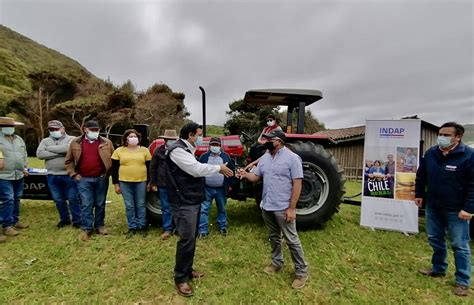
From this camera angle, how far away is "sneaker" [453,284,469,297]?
2365 mm

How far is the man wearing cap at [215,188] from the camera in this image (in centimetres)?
355

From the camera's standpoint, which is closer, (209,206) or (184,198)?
(184,198)

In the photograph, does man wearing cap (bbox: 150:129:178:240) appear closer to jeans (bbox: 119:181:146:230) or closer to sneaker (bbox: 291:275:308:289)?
jeans (bbox: 119:181:146:230)

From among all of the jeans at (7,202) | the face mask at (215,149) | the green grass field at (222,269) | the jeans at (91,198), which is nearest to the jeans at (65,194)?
the green grass field at (222,269)

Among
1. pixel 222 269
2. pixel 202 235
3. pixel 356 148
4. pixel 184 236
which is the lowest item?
pixel 222 269

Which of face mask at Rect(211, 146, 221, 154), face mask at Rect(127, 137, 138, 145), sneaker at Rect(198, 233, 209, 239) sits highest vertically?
face mask at Rect(127, 137, 138, 145)

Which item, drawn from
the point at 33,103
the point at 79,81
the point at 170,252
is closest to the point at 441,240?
the point at 170,252

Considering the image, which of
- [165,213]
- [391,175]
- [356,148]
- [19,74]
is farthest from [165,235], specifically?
[19,74]

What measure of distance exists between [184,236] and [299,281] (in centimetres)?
120

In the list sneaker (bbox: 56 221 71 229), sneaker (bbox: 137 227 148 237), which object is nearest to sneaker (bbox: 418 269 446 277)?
sneaker (bbox: 137 227 148 237)

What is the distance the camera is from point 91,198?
11.8ft

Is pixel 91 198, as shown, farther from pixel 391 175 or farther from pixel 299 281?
pixel 391 175

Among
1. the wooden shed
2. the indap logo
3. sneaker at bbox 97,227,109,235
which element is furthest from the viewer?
the wooden shed

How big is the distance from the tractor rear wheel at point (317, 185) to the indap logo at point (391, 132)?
1.27m
